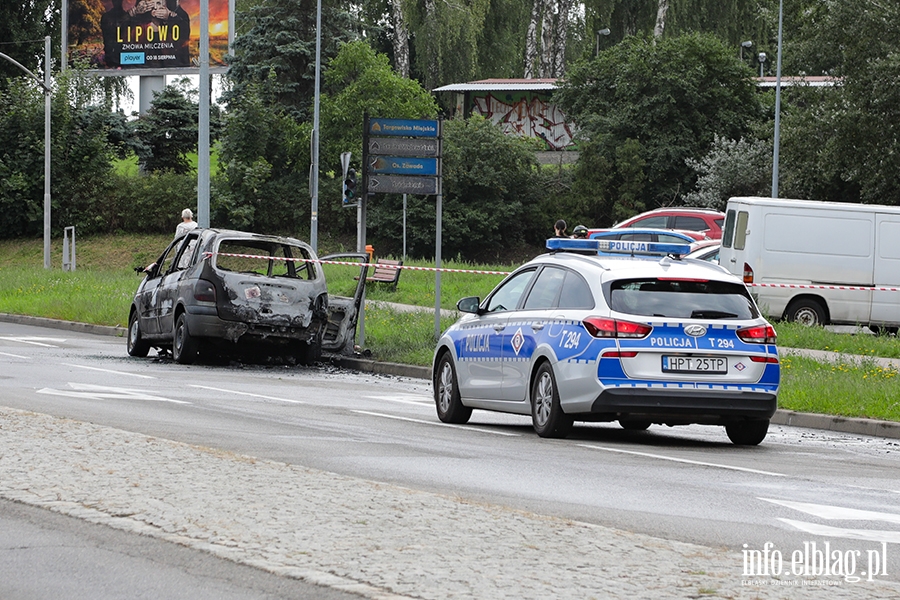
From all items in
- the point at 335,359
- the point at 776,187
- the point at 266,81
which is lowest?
the point at 335,359

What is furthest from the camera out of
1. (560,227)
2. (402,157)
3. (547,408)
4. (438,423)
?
(560,227)

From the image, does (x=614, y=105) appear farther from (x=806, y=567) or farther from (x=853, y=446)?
(x=806, y=567)

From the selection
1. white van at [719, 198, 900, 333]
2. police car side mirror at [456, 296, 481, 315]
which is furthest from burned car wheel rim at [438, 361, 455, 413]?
white van at [719, 198, 900, 333]

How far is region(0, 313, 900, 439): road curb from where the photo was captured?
14.4 metres

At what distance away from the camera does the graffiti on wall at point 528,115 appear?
64.4m

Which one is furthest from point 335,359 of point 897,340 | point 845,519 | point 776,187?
point 776,187

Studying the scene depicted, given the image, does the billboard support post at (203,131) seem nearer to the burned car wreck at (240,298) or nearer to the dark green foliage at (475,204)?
the burned car wreck at (240,298)

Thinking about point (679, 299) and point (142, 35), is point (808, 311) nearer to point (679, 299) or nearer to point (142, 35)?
point (679, 299)

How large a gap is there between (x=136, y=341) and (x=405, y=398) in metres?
6.58

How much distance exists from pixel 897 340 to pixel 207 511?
17088 millimetres

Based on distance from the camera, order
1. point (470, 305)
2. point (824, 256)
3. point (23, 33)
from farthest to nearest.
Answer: point (23, 33) → point (824, 256) → point (470, 305)

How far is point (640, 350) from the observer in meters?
11.9

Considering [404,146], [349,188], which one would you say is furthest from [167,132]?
[404,146]

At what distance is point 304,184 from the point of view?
55.2 meters
